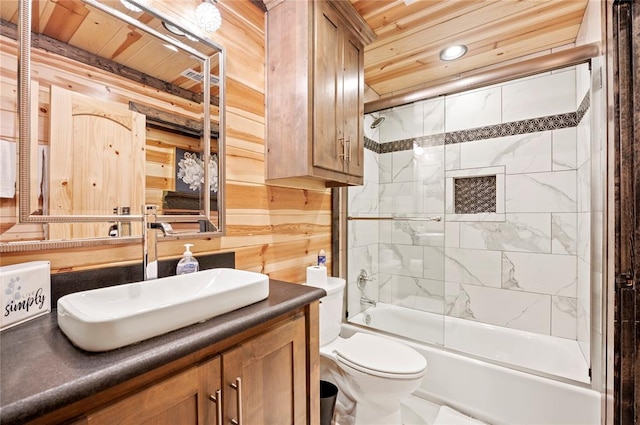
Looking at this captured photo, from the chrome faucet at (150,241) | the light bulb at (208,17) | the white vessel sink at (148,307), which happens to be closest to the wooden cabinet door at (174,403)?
the white vessel sink at (148,307)

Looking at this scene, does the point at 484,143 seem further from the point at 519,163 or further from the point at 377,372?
the point at 377,372

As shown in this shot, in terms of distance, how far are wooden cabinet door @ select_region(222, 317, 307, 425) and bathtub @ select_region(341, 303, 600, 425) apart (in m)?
1.16

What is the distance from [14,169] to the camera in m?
0.76

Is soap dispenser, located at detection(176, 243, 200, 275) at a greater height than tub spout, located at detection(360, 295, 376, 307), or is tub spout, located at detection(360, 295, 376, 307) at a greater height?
soap dispenser, located at detection(176, 243, 200, 275)

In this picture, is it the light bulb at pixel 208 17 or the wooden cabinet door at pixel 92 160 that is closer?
the wooden cabinet door at pixel 92 160

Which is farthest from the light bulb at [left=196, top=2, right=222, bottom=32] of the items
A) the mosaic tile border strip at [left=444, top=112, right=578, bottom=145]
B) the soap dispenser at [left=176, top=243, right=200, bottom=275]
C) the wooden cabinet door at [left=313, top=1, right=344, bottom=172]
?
the mosaic tile border strip at [left=444, top=112, right=578, bottom=145]

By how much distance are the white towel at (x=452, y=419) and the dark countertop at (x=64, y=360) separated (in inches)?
58.9

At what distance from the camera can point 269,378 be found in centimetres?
84

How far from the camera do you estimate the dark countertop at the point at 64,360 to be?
0.43 meters

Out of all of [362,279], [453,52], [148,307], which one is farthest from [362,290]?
[453,52]

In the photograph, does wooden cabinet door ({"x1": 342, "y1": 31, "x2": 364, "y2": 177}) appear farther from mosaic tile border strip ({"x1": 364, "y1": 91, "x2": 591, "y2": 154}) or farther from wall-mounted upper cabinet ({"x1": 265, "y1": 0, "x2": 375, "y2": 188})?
mosaic tile border strip ({"x1": 364, "y1": 91, "x2": 591, "y2": 154})

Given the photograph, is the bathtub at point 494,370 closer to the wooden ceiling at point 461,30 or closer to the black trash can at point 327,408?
the black trash can at point 327,408

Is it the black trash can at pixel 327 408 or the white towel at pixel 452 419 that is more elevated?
the black trash can at pixel 327 408

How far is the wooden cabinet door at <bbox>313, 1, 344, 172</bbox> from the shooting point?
1.36 meters
